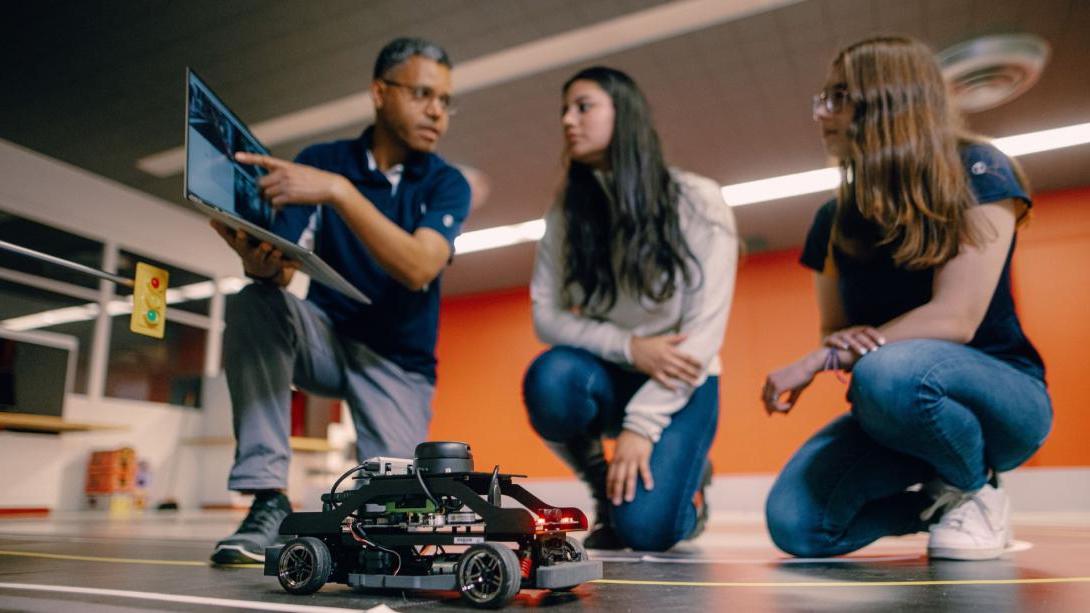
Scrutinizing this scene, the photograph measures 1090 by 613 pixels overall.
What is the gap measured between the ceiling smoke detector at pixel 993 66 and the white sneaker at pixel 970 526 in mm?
3229

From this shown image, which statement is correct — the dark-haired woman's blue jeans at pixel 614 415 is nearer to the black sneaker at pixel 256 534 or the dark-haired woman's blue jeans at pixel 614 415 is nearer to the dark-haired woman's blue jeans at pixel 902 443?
the dark-haired woman's blue jeans at pixel 902 443

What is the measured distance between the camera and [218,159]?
1.35 meters

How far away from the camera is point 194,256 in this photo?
7152 mm

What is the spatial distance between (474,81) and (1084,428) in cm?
541

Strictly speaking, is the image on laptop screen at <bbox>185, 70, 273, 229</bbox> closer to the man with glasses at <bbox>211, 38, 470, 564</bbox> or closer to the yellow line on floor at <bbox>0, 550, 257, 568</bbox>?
the man with glasses at <bbox>211, 38, 470, 564</bbox>

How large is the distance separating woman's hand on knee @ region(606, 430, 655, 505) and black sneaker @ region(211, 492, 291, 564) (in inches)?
26.7

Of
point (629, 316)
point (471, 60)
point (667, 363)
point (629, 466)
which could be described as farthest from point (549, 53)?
point (629, 466)

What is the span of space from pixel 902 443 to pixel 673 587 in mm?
590

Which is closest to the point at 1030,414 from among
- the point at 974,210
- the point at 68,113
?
the point at 974,210

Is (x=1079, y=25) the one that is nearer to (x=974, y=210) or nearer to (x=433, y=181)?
(x=974, y=210)

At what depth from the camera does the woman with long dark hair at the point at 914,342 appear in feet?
4.33

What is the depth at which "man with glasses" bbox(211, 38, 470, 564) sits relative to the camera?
4.86 feet

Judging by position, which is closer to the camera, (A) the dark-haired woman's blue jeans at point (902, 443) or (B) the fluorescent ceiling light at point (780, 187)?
(A) the dark-haired woman's blue jeans at point (902, 443)

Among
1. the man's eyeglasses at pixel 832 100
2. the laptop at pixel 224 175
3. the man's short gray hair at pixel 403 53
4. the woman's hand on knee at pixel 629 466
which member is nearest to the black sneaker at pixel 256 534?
the laptop at pixel 224 175
